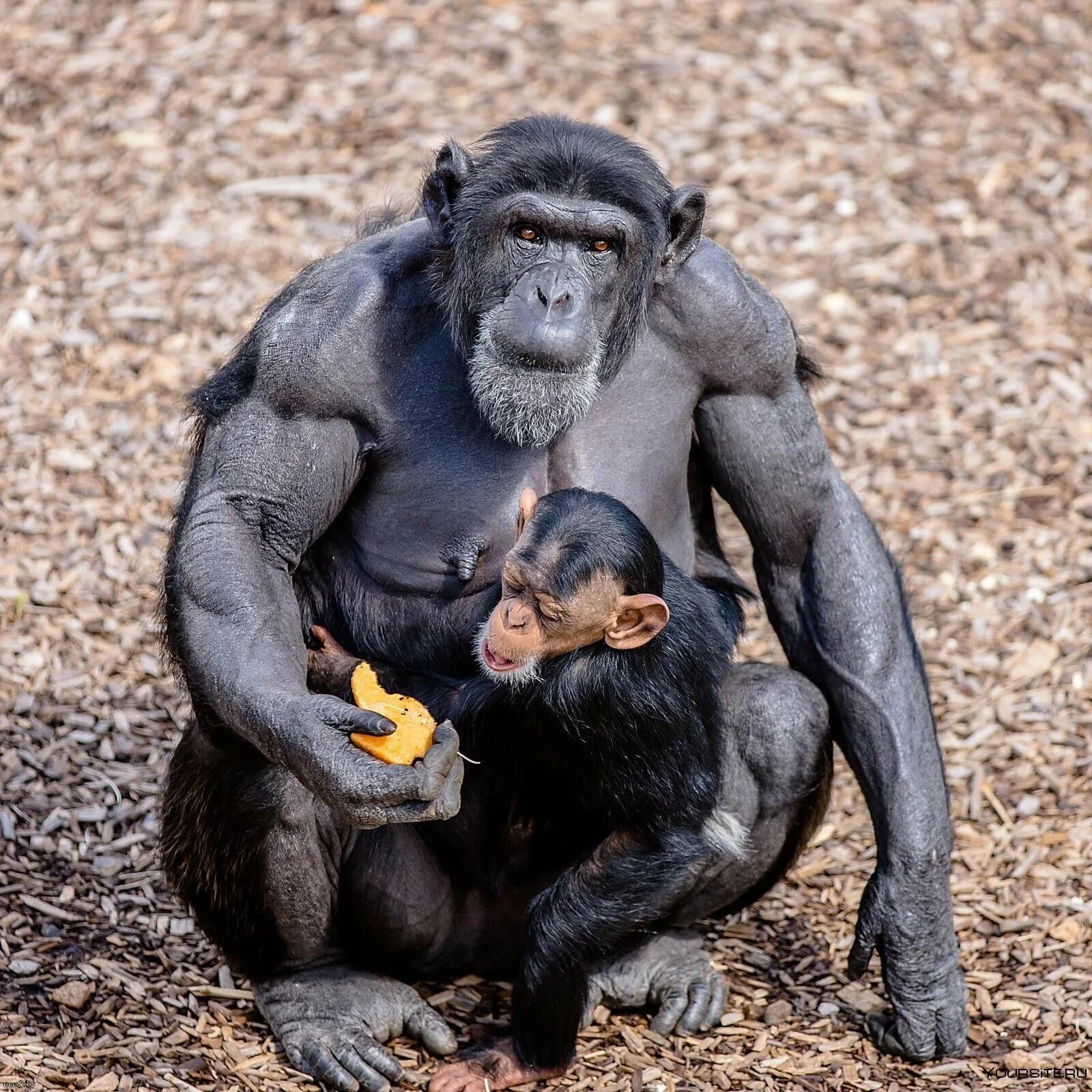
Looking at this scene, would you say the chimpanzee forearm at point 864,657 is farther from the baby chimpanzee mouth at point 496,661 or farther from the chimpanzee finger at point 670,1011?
A: the baby chimpanzee mouth at point 496,661

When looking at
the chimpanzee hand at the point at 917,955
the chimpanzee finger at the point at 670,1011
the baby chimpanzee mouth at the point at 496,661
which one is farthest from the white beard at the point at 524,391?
the chimpanzee finger at the point at 670,1011

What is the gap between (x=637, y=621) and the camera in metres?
4.32

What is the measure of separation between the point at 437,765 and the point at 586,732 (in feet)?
2.00

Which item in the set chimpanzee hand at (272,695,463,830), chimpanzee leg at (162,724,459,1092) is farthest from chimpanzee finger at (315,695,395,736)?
chimpanzee leg at (162,724,459,1092)

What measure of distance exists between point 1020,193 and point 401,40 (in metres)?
3.31

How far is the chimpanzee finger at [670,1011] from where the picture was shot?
16.3 ft

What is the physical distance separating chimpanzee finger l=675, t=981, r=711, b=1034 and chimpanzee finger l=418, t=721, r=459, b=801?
1462 millimetres

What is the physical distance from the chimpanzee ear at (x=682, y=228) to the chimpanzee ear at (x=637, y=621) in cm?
97

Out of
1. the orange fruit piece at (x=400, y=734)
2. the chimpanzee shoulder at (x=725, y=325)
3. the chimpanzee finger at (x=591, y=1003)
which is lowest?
the chimpanzee finger at (x=591, y=1003)

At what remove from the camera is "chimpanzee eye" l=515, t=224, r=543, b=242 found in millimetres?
4445

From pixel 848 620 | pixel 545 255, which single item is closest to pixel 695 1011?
pixel 848 620

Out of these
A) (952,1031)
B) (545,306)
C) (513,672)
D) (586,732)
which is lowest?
(952,1031)

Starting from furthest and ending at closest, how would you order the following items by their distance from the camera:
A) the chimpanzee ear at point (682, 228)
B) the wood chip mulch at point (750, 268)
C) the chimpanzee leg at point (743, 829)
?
the wood chip mulch at point (750, 268), the chimpanzee leg at point (743, 829), the chimpanzee ear at point (682, 228)

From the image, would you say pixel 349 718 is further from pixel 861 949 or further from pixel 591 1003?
pixel 861 949
